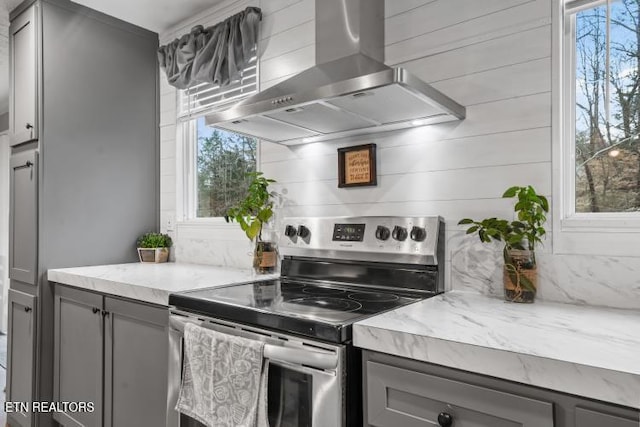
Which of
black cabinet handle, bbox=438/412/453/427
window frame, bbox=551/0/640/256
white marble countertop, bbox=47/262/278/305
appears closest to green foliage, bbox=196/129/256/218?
white marble countertop, bbox=47/262/278/305

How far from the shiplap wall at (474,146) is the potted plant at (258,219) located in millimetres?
261

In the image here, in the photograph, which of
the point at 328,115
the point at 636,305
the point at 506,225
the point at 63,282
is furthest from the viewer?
the point at 63,282

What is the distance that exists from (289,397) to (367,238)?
2.48 ft

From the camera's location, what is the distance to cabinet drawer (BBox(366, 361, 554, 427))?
3.00 ft

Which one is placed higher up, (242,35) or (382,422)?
(242,35)

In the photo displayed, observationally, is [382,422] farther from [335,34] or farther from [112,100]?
[112,100]

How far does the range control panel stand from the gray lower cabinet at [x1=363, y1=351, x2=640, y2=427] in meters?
0.63

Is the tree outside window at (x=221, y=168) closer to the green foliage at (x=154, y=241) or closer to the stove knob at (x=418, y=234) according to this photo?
the green foliage at (x=154, y=241)

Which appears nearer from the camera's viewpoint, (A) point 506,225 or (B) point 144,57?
(A) point 506,225

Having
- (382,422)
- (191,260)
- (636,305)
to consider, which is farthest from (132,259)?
(636,305)

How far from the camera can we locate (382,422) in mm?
1115

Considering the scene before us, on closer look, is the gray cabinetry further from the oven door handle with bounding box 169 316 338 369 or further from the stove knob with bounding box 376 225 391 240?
the stove knob with bounding box 376 225 391 240

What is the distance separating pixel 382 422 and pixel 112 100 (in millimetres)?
2615

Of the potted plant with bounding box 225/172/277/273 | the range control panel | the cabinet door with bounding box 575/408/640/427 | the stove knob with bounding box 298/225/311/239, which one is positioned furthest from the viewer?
the potted plant with bounding box 225/172/277/273
